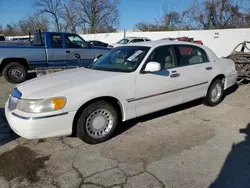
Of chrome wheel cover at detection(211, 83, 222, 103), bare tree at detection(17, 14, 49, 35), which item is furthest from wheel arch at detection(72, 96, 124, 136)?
bare tree at detection(17, 14, 49, 35)

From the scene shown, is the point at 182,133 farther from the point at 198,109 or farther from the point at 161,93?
the point at 198,109

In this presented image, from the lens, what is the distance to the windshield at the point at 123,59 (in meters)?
3.62

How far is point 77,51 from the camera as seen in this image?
8203 mm

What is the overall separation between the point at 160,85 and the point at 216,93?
6.99 ft

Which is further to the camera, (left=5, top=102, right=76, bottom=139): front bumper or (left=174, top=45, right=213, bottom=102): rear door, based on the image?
(left=174, top=45, right=213, bottom=102): rear door

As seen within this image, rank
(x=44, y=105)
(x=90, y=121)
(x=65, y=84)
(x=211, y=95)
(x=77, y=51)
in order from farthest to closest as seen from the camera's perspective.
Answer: (x=77, y=51), (x=211, y=95), (x=90, y=121), (x=65, y=84), (x=44, y=105)

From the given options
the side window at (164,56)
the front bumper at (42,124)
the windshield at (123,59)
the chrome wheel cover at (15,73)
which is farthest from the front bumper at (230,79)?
the chrome wheel cover at (15,73)

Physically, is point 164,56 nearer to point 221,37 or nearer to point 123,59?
point 123,59

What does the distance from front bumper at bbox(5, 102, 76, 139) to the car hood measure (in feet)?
0.96

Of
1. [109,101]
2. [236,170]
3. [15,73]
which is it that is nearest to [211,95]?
[236,170]

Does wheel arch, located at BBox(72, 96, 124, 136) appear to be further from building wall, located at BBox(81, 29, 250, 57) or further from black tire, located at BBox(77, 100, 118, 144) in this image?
building wall, located at BBox(81, 29, 250, 57)

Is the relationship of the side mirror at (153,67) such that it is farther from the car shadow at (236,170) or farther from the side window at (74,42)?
the side window at (74,42)

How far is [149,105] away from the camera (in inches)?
144

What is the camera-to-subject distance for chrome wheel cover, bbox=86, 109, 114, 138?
10.5ft
